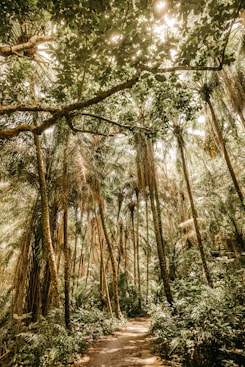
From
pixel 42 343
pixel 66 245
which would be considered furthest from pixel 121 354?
pixel 66 245

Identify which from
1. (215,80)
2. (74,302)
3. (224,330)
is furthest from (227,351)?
(74,302)

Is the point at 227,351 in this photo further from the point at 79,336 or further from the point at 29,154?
the point at 29,154

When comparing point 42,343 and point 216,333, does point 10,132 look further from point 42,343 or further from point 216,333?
point 216,333

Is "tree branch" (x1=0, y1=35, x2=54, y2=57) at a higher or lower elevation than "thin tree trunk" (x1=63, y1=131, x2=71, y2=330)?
higher

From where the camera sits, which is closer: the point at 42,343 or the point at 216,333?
the point at 216,333

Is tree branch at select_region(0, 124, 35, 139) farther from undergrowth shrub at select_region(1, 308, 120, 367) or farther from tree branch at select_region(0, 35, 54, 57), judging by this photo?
undergrowth shrub at select_region(1, 308, 120, 367)

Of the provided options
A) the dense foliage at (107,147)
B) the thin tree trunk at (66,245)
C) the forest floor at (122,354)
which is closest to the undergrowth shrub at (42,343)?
the dense foliage at (107,147)

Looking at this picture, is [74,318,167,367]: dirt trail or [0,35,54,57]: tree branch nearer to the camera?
[0,35,54,57]: tree branch

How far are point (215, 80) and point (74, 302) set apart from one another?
41.9ft

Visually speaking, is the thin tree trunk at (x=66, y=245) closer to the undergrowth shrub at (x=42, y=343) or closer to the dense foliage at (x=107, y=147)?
the dense foliage at (x=107, y=147)

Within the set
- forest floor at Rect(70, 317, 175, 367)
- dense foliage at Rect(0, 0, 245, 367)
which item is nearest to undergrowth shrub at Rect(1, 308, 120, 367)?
dense foliage at Rect(0, 0, 245, 367)

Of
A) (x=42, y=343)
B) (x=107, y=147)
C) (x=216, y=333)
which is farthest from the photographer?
(x=107, y=147)

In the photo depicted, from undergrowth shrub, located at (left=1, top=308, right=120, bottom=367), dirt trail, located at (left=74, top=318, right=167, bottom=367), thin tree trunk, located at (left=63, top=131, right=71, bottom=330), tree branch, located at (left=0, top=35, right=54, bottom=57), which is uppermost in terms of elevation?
tree branch, located at (left=0, top=35, right=54, bottom=57)

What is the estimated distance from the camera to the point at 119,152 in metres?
15.3
